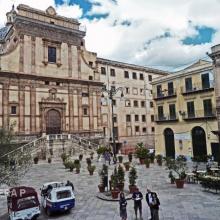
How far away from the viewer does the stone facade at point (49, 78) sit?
117 ft

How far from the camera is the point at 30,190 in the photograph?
41.8ft

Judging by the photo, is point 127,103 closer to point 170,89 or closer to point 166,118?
point 166,118

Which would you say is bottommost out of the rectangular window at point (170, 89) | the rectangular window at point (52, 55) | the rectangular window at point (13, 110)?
the rectangular window at point (13, 110)

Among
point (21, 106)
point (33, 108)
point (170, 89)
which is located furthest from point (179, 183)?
point (21, 106)

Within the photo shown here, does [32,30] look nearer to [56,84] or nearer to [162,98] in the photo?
[56,84]

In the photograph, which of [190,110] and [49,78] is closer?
[190,110]

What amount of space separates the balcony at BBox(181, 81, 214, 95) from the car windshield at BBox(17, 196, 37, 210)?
883 inches

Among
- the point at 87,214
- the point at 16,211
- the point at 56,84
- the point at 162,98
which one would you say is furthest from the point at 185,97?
the point at 16,211

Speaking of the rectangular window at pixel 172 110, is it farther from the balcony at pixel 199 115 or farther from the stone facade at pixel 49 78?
the stone facade at pixel 49 78

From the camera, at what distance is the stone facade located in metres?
35.8

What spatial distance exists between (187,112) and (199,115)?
1779 millimetres

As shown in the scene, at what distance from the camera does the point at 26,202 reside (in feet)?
39.9

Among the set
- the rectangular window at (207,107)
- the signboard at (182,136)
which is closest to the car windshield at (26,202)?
the rectangular window at (207,107)

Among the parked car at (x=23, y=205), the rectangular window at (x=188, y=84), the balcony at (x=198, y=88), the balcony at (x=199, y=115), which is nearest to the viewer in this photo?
the parked car at (x=23, y=205)
